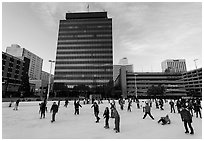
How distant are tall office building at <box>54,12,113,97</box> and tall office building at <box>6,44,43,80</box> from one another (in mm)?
82504

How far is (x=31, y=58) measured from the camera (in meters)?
162

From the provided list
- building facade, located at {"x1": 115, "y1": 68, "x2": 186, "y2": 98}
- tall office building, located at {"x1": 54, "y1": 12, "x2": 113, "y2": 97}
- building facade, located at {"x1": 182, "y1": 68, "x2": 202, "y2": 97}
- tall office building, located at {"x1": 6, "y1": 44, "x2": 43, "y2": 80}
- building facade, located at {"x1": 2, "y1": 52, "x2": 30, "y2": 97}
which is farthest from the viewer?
tall office building, located at {"x1": 6, "y1": 44, "x2": 43, "y2": 80}

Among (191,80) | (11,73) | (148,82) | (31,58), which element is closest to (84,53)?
(11,73)

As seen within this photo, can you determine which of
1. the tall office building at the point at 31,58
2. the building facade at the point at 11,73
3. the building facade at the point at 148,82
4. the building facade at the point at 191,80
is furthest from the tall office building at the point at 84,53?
the tall office building at the point at 31,58

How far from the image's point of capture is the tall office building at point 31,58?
154m

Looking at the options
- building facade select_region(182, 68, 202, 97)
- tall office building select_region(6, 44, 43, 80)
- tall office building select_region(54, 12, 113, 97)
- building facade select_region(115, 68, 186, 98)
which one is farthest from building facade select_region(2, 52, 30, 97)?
building facade select_region(182, 68, 202, 97)

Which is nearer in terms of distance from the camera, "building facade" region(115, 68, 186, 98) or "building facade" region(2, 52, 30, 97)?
"building facade" region(2, 52, 30, 97)

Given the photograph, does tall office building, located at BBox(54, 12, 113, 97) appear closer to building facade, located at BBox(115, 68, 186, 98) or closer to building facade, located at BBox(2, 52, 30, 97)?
building facade, located at BBox(115, 68, 186, 98)

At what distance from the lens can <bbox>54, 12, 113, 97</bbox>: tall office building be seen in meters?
84.5

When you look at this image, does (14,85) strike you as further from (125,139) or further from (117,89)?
(125,139)

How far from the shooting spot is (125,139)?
6.30 metres

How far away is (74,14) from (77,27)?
19514 mm

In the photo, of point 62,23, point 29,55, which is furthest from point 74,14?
point 29,55

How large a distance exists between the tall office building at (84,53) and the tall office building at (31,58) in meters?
82.5
